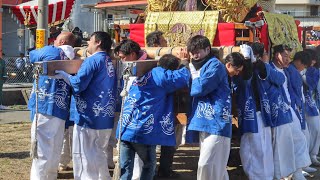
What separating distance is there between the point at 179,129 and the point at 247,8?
82.3 inches

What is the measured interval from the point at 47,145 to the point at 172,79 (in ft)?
5.12

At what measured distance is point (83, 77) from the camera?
475 centimetres

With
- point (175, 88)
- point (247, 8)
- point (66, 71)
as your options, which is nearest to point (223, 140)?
point (175, 88)


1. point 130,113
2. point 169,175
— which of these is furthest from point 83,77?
point 169,175

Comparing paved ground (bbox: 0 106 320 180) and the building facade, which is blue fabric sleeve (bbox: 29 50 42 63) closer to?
paved ground (bbox: 0 106 320 180)

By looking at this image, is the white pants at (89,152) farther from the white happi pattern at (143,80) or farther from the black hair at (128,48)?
the black hair at (128,48)

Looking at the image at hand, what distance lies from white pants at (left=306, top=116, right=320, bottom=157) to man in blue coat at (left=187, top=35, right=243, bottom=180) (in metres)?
2.92

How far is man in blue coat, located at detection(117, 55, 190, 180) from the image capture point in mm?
4520

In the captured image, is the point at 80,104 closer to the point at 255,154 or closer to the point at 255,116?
the point at 255,116

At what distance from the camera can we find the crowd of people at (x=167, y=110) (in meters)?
4.53

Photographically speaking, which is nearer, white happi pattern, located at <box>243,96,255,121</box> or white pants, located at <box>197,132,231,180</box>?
white pants, located at <box>197,132,231,180</box>

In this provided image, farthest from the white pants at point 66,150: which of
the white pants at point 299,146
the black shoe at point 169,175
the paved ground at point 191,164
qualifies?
the white pants at point 299,146

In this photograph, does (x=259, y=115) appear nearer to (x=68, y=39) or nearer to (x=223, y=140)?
Result: (x=223, y=140)

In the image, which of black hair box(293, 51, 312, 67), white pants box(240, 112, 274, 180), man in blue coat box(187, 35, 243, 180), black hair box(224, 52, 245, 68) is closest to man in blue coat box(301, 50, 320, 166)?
black hair box(293, 51, 312, 67)
